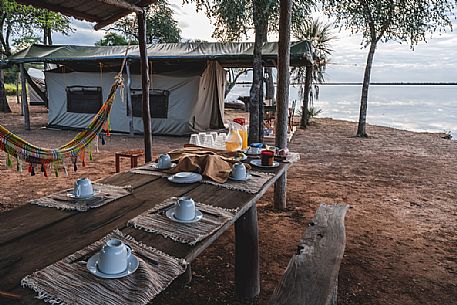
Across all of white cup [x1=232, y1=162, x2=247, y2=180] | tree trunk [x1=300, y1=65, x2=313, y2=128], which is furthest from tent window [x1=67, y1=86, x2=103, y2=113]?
white cup [x1=232, y1=162, x2=247, y2=180]

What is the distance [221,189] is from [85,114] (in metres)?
7.68

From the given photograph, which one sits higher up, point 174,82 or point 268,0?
point 268,0

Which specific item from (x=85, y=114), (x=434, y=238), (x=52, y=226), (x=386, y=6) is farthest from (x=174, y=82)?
(x=52, y=226)

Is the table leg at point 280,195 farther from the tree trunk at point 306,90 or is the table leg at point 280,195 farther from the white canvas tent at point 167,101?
the tree trunk at point 306,90

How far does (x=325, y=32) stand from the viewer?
39.4ft

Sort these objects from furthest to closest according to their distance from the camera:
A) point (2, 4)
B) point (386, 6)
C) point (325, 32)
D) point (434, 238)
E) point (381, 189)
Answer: point (325, 32) < point (2, 4) < point (386, 6) < point (381, 189) < point (434, 238)

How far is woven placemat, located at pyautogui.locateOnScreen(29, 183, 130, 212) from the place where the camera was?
133 cm

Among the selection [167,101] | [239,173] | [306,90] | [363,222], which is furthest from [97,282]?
[306,90]

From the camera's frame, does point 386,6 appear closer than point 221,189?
No

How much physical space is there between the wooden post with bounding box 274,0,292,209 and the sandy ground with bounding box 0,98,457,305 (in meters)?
0.22

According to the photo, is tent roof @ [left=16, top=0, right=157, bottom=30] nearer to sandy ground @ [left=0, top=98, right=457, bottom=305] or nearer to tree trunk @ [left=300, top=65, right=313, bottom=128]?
sandy ground @ [left=0, top=98, right=457, bottom=305]

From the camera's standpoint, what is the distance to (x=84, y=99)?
8305 millimetres

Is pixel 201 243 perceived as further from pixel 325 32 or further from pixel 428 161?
pixel 325 32

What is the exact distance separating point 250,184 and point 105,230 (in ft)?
2.47
